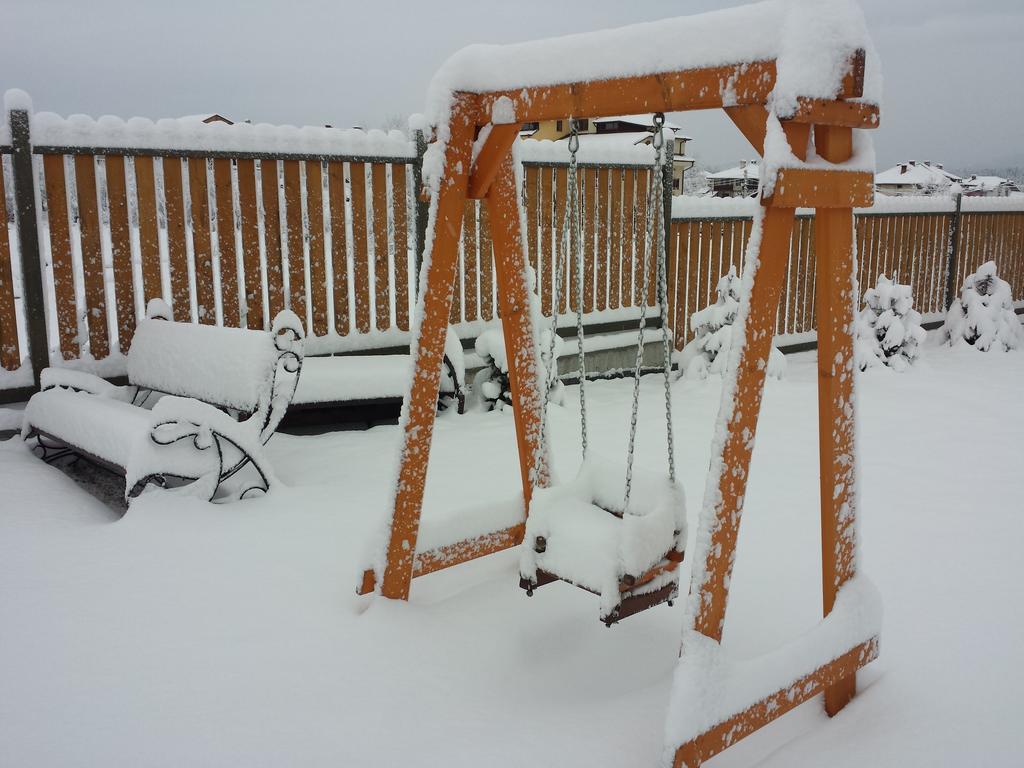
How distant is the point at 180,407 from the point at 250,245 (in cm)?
208

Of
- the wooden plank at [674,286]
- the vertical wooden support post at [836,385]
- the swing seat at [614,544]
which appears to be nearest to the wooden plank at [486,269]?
the wooden plank at [674,286]

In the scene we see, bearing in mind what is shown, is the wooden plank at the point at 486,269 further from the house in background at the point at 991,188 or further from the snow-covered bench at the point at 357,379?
the house in background at the point at 991,188

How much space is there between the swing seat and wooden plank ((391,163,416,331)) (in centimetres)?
368

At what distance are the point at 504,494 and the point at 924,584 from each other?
197cm

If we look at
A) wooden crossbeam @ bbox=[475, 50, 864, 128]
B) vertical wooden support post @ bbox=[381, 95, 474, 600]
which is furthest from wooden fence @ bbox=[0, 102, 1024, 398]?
wooden crossbeam @ bbox=[475, 50, 864, 128]

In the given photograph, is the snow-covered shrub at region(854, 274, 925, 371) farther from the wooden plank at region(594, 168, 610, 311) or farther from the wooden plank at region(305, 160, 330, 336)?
the wooden plank at region(305, 160, 330, 336)

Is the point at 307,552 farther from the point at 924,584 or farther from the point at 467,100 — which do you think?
the point at 924,584

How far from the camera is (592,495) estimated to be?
280 centimetres

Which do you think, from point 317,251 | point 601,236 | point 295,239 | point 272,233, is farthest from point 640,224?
point 272,233

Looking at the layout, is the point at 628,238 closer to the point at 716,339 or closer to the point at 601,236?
the point at 601,236

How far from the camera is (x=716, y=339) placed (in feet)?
23.2

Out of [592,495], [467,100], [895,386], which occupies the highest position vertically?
[467,100]

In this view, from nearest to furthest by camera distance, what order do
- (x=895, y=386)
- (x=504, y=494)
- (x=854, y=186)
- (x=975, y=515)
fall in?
(x=854, y=186) → (x=975, y=515) → (x=504, y=494) → (x=895, y=386)

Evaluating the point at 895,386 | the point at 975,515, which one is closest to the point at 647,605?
the point at 975,515
